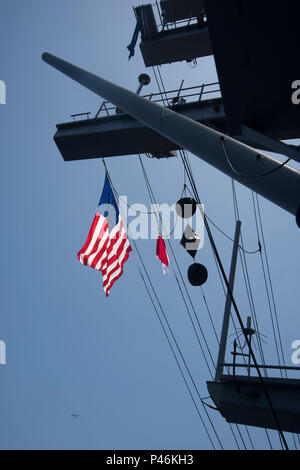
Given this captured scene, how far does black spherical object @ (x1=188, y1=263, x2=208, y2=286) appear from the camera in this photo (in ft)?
22.9

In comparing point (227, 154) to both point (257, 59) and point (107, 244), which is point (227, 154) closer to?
point (257, 59)

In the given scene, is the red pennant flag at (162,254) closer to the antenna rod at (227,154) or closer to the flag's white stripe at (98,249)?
the flag's white stripe at (98,249)

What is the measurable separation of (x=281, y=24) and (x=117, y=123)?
632 cm

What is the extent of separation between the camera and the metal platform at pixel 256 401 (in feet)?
23.7

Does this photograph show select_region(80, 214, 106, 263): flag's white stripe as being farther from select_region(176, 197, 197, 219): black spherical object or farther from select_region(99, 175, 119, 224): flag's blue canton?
select_region(176, 197, 197, 219): black spherical object

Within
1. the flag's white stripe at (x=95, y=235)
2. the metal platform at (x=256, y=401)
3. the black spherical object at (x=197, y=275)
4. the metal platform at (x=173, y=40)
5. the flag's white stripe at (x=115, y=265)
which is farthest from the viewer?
the metal platform at (x=173, y=40)

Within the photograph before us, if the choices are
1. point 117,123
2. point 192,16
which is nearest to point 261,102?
point 117,123

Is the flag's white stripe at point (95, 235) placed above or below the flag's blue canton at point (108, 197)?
below

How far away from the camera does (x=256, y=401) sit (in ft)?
24.8

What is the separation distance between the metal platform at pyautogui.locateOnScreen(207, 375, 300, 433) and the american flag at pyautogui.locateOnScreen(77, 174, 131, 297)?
3960 millimetres

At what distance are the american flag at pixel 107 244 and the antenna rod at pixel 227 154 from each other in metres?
4.89

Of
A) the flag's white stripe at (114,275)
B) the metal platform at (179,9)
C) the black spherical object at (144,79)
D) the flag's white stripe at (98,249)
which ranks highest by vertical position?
the metal platform at (179,9)

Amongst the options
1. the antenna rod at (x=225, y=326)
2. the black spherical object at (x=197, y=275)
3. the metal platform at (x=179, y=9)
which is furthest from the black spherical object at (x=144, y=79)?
the metal platform at (x=179, y=9)

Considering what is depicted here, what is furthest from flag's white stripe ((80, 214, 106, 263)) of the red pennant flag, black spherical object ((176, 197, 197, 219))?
black spherical object ((176, 197, 197, 219))
